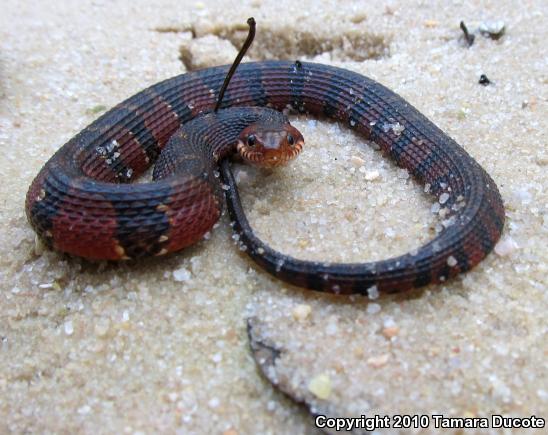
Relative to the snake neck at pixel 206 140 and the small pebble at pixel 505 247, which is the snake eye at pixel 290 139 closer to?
the snake neck at pixel 206 140

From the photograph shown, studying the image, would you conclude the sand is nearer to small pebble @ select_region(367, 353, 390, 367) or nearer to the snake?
small pebble @ select_region(367, 353, 390, 367)

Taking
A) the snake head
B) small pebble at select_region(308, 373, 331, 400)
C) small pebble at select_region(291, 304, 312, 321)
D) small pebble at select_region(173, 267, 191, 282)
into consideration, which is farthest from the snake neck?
small pebble at select_region(308, 373, 331, 400)

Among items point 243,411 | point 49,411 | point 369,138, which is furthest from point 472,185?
point 49,411

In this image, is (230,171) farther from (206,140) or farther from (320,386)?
(320,386)

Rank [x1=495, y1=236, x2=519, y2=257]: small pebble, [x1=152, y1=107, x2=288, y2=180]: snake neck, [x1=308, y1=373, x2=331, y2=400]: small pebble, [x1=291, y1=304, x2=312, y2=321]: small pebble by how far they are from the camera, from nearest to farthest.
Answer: [x1=308, y1=373, x2=331, y2=400]: small pebble, [x1=291, y1=304, x2=312, y2=321]: small pebble, [x1=495, y1=236, x2=519, y2=257]: small pebble, [x1=152, y1=107, x2=288, y2=180]: snake neck

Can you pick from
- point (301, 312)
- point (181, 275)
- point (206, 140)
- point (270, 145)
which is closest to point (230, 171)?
point (206, 140)

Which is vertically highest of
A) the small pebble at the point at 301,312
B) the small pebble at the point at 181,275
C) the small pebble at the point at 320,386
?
the small pebble at the point at 301,312

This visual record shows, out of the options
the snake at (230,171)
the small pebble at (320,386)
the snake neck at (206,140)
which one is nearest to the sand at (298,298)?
the small pebble at (320,386)

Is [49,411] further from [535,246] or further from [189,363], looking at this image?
[535,246]
